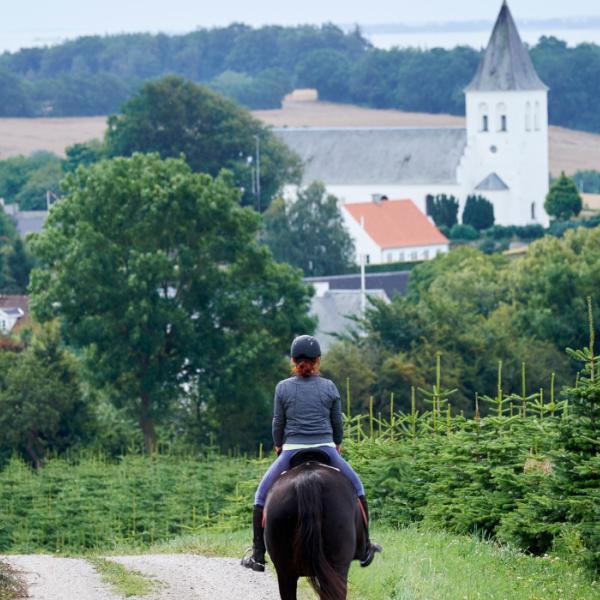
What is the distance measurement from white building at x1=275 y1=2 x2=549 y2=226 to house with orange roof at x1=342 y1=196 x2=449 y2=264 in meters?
9.93

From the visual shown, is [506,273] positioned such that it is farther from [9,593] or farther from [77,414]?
[9,593]

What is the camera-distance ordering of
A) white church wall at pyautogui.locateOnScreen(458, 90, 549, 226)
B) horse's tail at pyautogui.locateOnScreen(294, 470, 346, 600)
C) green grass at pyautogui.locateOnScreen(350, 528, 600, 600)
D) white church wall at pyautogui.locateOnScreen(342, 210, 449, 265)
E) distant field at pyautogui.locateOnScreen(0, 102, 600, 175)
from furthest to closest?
1. distant field at pyautogui.locateOnScreen(0, 102, 600, 175)
2. white church wall at pyautogui.locateOnScreen(458, 90, 549, 226)
3. white church wall at pyautogui.locateOnScreen(342, 210, 449, 265)
4. green grass at pyautogui.locateOnScreen(350, 528, 600, 600)
5. horse's tail at pyautogui.locateOnScreen(294, 470, 346, 600)

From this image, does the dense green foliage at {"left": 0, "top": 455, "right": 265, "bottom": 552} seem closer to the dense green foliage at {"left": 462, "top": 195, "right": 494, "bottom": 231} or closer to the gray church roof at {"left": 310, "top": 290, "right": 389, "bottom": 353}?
the gray church roof at {"left": 310, "top": 290, "right": 389, "bottom": 353}

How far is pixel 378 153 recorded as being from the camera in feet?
501

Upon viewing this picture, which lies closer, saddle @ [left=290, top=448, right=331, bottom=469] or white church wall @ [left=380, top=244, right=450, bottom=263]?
saddle @ [left=290, top=448, right=331, bottom=469]

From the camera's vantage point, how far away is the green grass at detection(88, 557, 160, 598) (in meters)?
14.2

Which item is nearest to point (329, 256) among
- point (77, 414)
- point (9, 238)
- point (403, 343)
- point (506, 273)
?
point (9, 238)

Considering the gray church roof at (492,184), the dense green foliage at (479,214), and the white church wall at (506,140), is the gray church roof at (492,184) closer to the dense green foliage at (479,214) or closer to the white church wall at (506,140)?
the white church wall at (506,140)

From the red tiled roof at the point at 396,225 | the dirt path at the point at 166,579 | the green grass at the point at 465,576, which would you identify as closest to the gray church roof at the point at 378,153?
the red tiled roof at the point at 396,225

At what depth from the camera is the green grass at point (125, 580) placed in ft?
46.8

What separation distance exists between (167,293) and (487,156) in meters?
94.2

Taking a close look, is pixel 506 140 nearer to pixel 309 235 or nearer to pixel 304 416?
pixel 309 235

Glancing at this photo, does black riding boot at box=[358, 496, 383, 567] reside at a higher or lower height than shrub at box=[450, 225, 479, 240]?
higher

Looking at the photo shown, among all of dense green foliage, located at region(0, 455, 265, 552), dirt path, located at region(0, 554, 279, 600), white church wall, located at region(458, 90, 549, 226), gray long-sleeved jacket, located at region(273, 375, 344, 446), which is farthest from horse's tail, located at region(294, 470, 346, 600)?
white church wall, located at region(458, 90, 549, 226)
